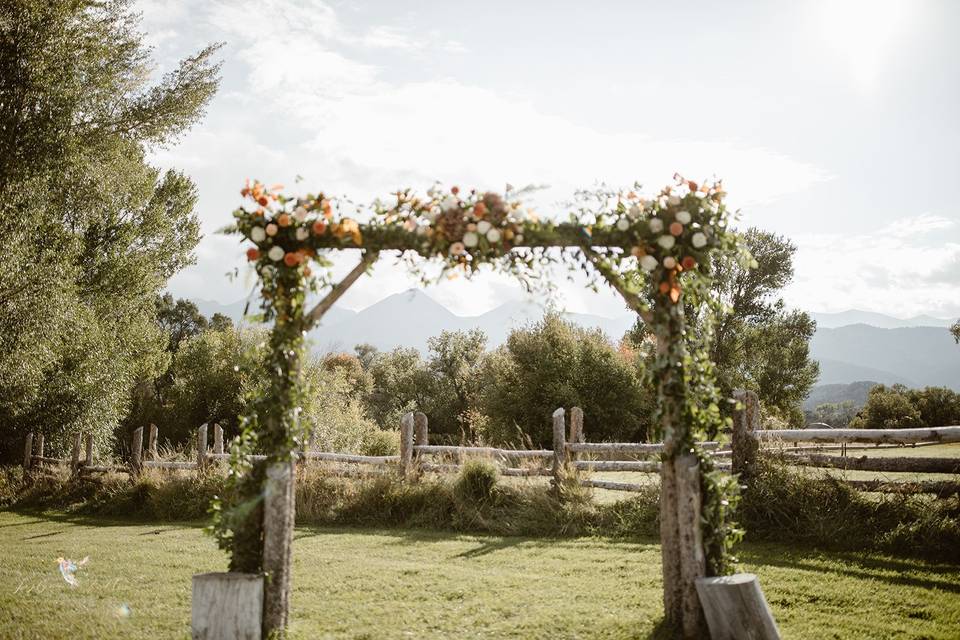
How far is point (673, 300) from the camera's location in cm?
500

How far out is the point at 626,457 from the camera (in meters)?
A: 17.4

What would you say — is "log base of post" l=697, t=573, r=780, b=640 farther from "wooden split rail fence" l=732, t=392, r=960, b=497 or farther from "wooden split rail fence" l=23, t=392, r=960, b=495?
"wooden split rail fence" l=732, t=392, r=960, b=497

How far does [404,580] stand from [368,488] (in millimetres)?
4701

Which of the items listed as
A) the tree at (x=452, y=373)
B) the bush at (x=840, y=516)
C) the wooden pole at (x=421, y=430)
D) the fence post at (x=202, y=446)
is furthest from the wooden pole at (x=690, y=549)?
the tree at (x=452, y=373)

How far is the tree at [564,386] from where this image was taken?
21828mm

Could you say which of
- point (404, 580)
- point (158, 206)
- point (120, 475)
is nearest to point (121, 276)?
point (158, 206)

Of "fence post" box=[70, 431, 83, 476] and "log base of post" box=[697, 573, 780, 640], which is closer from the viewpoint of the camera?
"log base of post" box=[697, 573, 780, 640]

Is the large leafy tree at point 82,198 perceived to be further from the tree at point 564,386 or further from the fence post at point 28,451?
the tree at point 564,386

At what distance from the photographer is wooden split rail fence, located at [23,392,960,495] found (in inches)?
307

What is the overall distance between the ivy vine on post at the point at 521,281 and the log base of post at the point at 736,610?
0.70ft

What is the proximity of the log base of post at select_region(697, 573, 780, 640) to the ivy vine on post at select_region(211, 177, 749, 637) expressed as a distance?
0.70 feet

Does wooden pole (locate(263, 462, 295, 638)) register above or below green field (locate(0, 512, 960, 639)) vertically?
above

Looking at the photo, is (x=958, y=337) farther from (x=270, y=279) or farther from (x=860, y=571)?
(x=270, y=279)

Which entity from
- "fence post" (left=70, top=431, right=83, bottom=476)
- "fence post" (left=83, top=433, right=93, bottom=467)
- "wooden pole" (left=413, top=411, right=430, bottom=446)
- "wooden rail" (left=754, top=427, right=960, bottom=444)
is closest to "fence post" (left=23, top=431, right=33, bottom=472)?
"fence post" (left=70, top=431, right=83, bottom=476)
